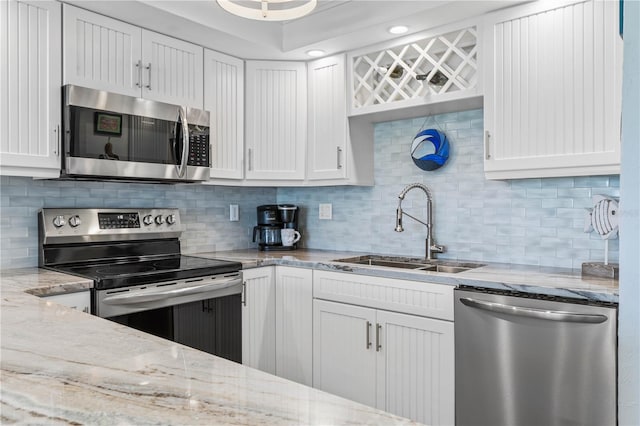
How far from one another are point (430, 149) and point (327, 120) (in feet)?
2.31

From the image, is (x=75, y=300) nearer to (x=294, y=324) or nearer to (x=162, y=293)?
(x=162, y=293)

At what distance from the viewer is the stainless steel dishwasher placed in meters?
1.72

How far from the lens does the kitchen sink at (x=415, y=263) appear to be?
8.55 ft

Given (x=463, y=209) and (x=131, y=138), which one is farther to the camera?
(x=463, y=209)

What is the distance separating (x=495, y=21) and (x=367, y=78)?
0.81 metres

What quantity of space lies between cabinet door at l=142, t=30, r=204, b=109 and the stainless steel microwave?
0.36ft

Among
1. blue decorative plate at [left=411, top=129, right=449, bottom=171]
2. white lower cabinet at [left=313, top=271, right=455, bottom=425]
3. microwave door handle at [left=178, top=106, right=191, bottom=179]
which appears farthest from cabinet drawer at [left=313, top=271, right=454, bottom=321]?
microwave door handle at [left=178, top=106, right=191, bottom=179]

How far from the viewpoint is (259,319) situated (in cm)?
277

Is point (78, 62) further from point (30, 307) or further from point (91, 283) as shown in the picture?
point (30, 307)

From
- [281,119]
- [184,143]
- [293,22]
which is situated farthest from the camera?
[281,119]

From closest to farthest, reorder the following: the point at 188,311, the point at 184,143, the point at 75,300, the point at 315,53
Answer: the point at 75,300, the point at 188,311, the point at 184,143, the point at 315,53

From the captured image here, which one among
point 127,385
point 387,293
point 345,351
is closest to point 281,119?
point 387,293

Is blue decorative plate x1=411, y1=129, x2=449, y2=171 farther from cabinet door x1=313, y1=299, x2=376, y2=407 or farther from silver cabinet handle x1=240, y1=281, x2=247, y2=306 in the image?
silver cabinet handle x1=240, y1=281, x2=247, y2=306

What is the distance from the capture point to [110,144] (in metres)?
2.36
